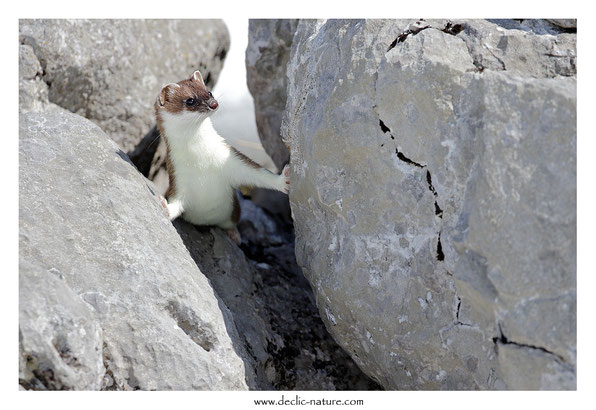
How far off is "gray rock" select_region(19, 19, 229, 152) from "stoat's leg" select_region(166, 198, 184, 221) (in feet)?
3.28

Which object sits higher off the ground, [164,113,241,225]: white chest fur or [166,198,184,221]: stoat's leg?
[164,113,241,225]: white chest fur

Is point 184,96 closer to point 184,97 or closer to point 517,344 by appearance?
point 184,97

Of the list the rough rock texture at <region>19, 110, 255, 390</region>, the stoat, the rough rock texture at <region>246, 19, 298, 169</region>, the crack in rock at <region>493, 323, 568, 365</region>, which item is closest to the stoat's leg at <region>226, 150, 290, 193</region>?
the stoat

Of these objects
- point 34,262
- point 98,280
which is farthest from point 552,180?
point 34,262

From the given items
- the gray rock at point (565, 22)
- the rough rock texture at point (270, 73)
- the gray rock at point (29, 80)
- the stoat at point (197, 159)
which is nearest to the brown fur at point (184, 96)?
the stoat at point (197, 159)

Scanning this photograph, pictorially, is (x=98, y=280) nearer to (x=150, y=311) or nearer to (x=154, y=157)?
(x=150, y=311)

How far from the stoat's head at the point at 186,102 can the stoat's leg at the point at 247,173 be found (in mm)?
420

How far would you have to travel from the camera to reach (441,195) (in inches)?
121

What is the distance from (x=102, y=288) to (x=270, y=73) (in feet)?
10.3

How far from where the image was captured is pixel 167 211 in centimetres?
436

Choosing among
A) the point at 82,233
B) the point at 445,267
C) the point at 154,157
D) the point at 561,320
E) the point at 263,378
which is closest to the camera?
the point at 561,320

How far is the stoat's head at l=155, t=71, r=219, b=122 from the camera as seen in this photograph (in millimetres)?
4426

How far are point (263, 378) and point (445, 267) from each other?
1.40 m

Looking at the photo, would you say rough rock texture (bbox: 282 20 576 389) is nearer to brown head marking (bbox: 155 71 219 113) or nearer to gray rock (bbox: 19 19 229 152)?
brown head marking (bbox: 155 71 219 113)
